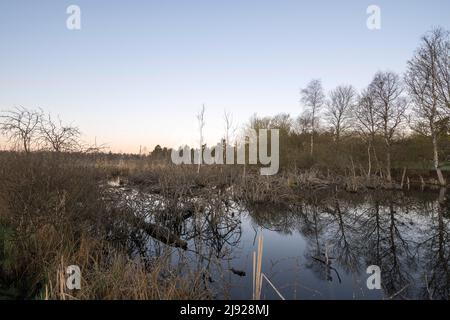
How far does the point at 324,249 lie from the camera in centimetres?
798

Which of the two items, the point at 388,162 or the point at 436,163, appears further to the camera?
the point at 388,162

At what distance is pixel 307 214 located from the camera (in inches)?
490

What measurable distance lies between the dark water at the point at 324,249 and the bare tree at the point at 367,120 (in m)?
11.5

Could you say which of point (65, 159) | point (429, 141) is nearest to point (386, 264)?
point (65, 159)

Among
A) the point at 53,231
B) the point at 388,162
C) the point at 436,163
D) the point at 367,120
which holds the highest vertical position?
the point at 367,120

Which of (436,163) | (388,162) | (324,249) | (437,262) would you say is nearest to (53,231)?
(324,249)

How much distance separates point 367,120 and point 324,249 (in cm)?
2125

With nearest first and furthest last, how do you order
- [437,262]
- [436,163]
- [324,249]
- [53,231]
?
[53,231], [437,262], [324,249], [436,163]

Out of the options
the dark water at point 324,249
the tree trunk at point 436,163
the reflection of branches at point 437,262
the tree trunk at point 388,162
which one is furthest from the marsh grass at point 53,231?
the tree trunk at point 388,162

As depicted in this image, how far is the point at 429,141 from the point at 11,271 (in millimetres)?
25283

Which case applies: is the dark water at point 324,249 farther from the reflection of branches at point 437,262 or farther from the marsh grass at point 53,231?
the marsh grass at point 53,231

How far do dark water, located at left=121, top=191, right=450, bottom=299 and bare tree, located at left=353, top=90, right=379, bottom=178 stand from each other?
37.9ft

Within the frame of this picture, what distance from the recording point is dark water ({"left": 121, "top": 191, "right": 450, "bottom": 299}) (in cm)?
546

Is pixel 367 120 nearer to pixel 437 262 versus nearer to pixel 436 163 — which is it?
pixel 436 163
